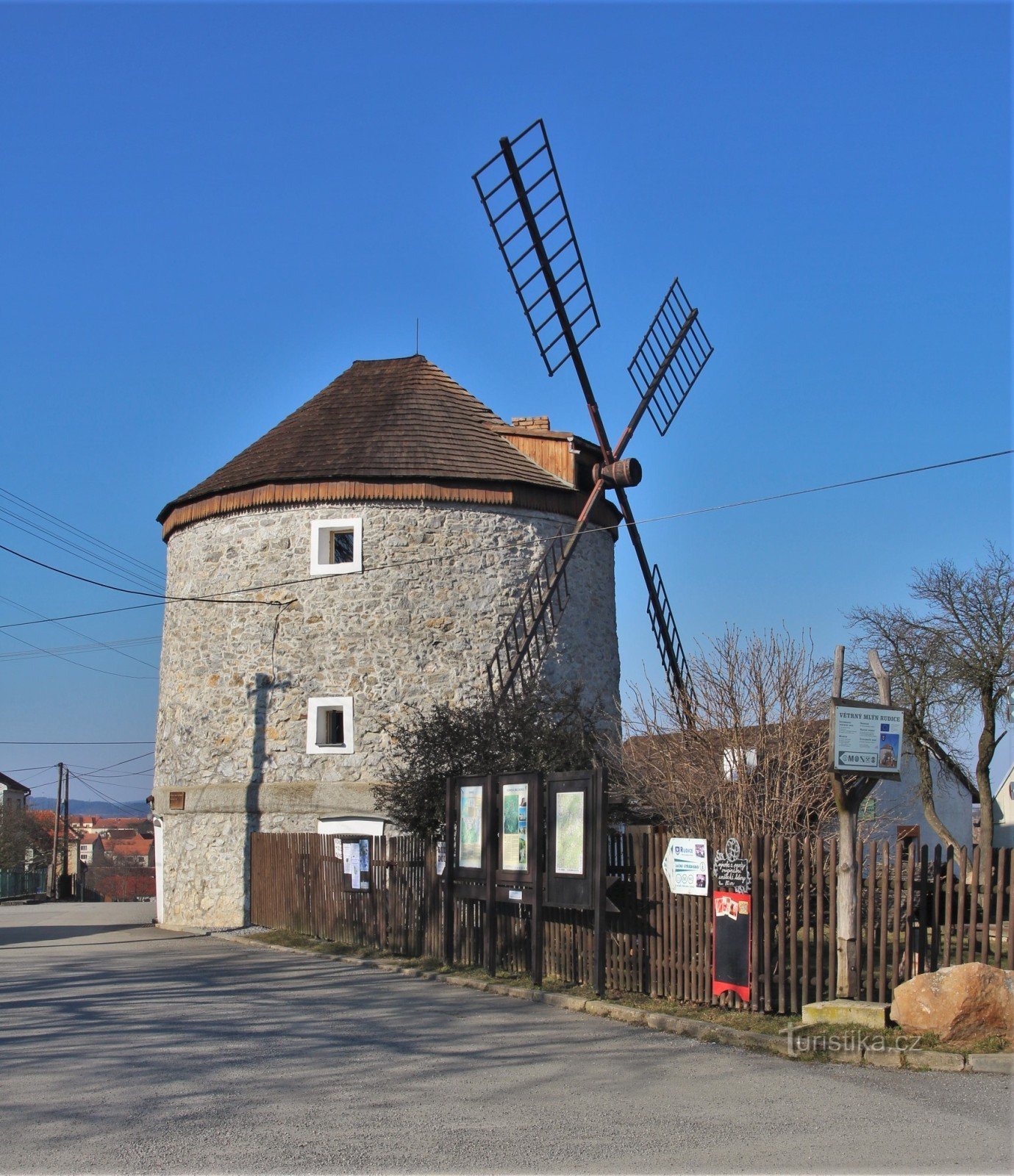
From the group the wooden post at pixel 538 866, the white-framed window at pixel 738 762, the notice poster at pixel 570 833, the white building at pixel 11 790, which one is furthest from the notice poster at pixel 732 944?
the white building at pixel 11 790

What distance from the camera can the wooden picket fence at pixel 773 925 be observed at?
10.4 m

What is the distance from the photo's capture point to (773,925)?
1141 cm

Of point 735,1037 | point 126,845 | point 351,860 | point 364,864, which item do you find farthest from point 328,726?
point 126,845

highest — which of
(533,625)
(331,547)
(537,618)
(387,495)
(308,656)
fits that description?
(387,495)

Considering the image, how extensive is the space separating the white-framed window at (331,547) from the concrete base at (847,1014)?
14.7 meters

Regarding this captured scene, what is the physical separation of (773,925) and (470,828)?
4.71 metres

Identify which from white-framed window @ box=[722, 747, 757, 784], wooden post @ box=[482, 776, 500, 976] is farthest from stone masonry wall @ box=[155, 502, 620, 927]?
white-framed window @ box=[722, 747, 757, 784]

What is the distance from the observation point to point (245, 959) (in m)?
17.6

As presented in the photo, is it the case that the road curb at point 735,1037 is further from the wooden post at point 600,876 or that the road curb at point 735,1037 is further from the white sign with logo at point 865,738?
the white sign with logo at point 865,738

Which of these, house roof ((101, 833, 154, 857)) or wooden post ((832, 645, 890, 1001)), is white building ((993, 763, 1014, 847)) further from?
house roof ((101, 833, 154, 857))

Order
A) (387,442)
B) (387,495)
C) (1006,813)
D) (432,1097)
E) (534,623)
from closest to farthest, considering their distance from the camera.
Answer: (432,1097), (534,623), (387,495), (387,442), (1006,813)

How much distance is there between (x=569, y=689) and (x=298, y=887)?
6.50 m

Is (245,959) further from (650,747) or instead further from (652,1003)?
(652,1003)

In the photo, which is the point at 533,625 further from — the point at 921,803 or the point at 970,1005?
the point at 921,803
